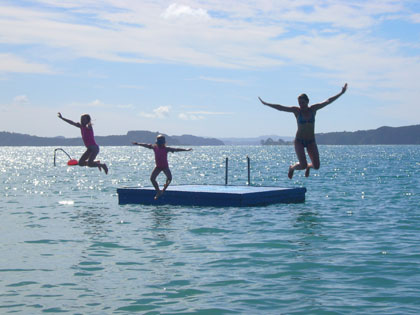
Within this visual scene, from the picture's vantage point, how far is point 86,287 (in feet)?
45.1

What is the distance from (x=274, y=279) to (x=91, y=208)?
20.3 m

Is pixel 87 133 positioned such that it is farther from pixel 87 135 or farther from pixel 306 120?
pixel 306 120

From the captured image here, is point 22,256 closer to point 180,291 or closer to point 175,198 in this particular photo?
point 180,291

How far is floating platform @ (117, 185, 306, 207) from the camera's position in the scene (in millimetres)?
29234

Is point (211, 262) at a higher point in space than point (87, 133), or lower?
lower

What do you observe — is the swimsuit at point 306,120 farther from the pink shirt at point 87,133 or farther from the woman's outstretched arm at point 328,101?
the pink shirt at point 87,133

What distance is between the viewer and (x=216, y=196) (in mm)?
29453

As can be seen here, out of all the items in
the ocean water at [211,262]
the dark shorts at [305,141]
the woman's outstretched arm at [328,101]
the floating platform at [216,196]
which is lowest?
the ocean water at [211,262]

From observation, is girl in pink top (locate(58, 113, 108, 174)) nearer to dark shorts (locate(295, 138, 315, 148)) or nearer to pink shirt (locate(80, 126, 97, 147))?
pink shirt (locate(80, 126, 97, 147))

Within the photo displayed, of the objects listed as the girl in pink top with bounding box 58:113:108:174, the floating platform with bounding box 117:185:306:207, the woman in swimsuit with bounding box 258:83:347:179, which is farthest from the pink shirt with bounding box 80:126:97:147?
the floating platform with bounding box 117:185:306:207

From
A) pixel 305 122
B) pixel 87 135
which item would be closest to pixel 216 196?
pixel 87 135

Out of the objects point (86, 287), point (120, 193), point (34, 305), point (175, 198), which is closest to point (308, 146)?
point (86, 287)

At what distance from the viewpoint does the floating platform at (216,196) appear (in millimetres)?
29234

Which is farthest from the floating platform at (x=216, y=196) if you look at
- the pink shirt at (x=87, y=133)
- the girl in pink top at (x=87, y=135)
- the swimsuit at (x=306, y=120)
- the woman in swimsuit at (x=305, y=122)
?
the swimsuit at (x=306, y=120)
